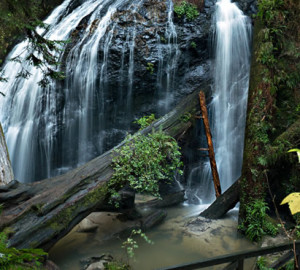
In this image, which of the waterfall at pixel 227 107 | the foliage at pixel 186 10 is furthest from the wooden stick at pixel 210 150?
the foliage at pixel 186 10

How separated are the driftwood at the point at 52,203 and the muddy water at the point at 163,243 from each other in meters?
0.93

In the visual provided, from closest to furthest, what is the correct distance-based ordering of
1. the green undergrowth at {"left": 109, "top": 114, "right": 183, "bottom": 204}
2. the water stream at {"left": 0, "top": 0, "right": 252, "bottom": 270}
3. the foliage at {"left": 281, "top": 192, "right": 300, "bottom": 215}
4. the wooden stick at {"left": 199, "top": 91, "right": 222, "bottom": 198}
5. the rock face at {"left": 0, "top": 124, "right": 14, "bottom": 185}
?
the foliage at {"left": 281, "top": 192, "right": 300, "bottom": 215} < the rock face at {"left": 0, "top": 124, "right": 14, "bottom": 185} < the green undergrowth at {"left": 109, "top": 114, "right": 183, "bottom": 204} < the wooden stick at {"left": 199, "top": 91, "right": 222, "bottom": 198} < the water stream at {"left": 0, "top": 0, "right": 252, "bottom": 270}

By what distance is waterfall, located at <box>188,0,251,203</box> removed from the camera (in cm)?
949

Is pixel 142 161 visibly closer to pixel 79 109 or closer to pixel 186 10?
pixel 79 109

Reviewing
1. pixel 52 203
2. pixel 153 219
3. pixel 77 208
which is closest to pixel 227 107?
pixel 153 219

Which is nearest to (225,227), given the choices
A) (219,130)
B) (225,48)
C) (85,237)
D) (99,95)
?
(85,237)

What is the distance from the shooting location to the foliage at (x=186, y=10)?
10.7 metres

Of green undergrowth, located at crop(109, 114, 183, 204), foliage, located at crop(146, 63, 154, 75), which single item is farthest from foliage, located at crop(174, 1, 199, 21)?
green undergrowth, located at crop(109, 114, 183, 204)

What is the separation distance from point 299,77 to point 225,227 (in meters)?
4.12

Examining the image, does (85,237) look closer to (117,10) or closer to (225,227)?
(225,227)

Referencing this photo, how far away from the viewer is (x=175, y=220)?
7.31 m

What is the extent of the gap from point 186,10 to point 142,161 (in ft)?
24.8

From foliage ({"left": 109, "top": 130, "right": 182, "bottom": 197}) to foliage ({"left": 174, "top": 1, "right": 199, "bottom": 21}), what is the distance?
6347mm

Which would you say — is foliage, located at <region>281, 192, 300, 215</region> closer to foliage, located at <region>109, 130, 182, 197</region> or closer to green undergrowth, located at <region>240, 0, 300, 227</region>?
foliage, located at <region>109, 130, 182, 197</region>
